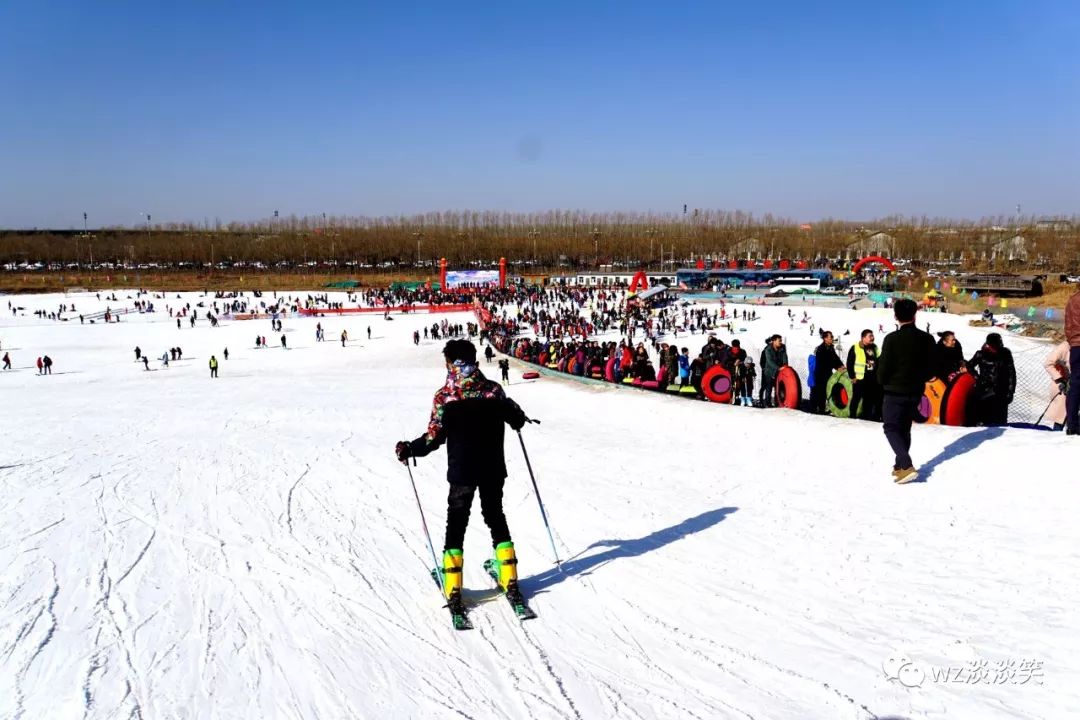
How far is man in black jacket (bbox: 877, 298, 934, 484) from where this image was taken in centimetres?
582

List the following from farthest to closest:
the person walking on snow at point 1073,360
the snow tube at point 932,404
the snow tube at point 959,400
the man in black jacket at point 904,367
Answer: the snow tube at point 932,404 < the snow tube at point 959,400 < the person walking on snow at point 1073,360 < the man in black jacket at point 904,367

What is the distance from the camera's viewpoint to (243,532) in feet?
20.0

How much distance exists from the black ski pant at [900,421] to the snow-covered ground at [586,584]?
0.26m

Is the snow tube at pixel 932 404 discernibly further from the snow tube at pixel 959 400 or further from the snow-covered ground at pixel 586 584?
the snow-covered ground at pixel 586 584

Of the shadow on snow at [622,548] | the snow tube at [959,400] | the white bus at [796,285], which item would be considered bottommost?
the white bus at [796,285]

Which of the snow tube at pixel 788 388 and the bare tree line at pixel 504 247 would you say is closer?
the snow tube at pixel 788 388

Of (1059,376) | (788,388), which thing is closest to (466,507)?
(1059,376)

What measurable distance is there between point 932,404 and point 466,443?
21.8 ft

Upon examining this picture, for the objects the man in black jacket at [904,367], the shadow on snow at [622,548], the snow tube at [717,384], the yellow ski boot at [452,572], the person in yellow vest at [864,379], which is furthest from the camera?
the snow tube at [717,384]

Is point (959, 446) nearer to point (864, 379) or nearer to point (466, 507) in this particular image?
point (864, 379)

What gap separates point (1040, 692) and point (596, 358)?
14.8m

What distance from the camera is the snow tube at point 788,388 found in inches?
424

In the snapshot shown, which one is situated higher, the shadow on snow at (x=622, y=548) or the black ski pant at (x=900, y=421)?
the black ski pant at (x=900, y=421)

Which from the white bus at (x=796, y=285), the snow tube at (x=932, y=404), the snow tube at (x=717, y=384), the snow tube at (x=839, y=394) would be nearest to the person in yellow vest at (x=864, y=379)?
the snow tube at (x=839, y=394)
